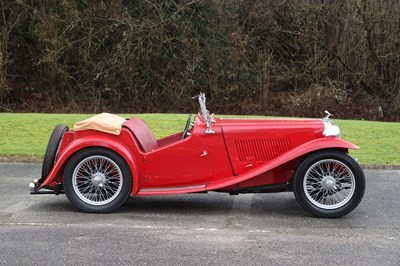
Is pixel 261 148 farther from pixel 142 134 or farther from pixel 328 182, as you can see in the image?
pixel 142 134

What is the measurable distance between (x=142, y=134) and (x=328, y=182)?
2.44m

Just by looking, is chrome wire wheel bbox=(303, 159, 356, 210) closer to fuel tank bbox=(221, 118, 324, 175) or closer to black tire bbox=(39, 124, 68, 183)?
fuel tank bbox=(221, 118, 324, 175)

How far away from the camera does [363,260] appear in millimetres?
4742

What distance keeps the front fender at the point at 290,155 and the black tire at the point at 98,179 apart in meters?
1.07

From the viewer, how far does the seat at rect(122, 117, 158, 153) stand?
6.48m

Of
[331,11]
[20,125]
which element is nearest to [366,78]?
[331,11]

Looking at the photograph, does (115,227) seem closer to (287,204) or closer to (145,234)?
(145,234)

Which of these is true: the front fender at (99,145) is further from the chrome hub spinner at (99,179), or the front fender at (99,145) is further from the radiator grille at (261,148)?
the radiator grille at (261,148)

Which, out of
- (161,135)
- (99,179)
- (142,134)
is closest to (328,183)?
(142,134)

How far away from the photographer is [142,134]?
676 cm

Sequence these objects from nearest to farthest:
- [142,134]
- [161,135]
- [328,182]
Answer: [328,182]
[142,134]
[161,135]

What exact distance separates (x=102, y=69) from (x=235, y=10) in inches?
266

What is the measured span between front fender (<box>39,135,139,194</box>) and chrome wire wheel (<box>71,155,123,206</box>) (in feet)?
0.49

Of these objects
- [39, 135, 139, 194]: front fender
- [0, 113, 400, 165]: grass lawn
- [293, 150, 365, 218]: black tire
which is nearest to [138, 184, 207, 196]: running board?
[39, 135, 139, 194]: front fender
